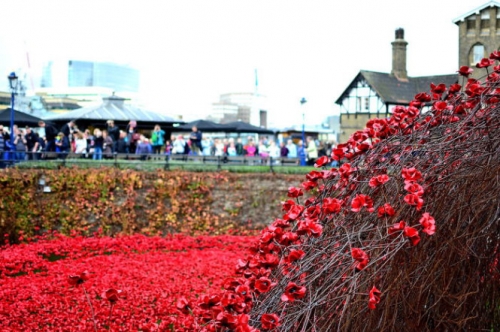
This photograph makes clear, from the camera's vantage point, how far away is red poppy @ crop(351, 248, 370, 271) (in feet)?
11.5

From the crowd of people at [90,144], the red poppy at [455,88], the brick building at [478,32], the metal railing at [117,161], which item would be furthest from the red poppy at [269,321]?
the brick building at [478,32]


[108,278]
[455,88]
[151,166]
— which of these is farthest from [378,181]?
[151,166]

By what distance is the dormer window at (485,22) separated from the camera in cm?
4275

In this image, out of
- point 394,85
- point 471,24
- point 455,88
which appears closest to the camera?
point 455,88

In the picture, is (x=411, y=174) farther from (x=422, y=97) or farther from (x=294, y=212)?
(x=422, y=97)

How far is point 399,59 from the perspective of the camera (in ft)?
182

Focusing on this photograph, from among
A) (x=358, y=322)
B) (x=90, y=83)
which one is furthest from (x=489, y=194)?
(x=90, y=83)

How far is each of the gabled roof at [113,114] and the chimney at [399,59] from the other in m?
29.1

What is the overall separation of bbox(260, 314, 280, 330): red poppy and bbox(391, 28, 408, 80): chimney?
52265 millimetres

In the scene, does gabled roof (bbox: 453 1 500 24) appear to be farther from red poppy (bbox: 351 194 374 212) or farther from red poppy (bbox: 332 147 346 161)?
red poppy (bbox: 351 194 374 212)

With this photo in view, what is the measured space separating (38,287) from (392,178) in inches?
272

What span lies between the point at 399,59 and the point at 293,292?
54229 mm

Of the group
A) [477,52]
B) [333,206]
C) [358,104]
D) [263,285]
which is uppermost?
[477,52]

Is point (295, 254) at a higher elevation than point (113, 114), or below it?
below
